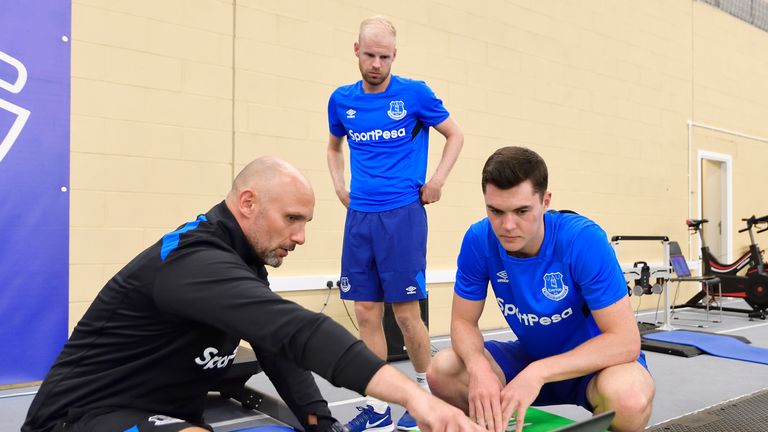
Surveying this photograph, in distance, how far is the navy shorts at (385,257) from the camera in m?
2.60

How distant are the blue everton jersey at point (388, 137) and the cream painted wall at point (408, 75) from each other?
126 centimetres

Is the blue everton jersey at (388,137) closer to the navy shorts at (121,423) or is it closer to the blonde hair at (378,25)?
the blonde hair at (378,25)

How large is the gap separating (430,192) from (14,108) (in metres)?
2.13

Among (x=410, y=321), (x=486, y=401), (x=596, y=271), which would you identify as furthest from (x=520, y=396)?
(x=410, y=321)

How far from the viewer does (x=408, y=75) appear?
15.0 ft

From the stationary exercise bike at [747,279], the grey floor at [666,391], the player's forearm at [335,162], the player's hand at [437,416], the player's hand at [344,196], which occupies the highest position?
the player's forearm at [335,162]

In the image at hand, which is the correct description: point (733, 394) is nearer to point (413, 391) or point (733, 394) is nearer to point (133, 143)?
point (413, 391)

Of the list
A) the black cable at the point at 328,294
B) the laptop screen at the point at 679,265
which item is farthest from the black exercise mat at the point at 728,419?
the laptop screen at the point at 679,265

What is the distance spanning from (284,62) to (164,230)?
1329 millimetres

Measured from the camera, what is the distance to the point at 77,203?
327 centimetres

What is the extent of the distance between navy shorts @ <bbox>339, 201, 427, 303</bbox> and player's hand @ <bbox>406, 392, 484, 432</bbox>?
1.54 metres

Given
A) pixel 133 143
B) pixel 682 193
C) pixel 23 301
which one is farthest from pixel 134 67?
pixel 682 193

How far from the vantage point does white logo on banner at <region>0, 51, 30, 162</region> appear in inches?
119

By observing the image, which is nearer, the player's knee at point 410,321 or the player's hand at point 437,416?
the player's hand at point 437,416
